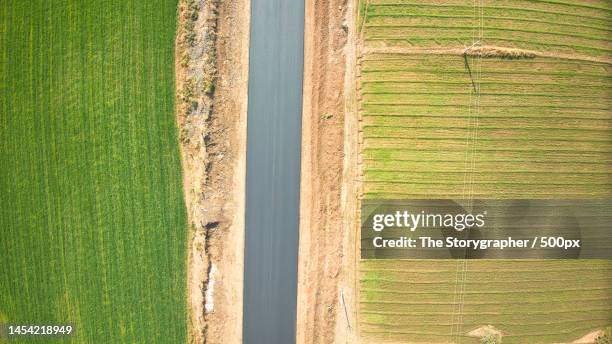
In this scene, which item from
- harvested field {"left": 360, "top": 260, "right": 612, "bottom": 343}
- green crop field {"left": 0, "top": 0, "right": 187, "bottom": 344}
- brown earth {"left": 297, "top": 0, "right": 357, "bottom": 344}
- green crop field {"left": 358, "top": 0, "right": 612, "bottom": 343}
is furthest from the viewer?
harvested field {"left": 360, "top": 260, "right": 612, "bottom": 343}

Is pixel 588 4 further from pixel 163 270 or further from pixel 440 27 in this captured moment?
pixel 163 270

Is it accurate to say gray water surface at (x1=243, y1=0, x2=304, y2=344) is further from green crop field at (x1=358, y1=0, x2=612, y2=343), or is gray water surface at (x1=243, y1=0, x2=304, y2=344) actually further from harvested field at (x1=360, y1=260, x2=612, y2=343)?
harvested field at (x1=360, y1=260, x2=612, y2=343)

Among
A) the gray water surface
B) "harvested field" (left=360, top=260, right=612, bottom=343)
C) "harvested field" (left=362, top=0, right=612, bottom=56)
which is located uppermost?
"harvested field" (left=362, top=0, right=612, bottom=56)

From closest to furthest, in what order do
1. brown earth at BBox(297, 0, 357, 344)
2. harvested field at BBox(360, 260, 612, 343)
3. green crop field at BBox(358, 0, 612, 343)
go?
brown earth at BBox(297, 0, 357, 344)
green crop field at BBox(358, 0, 612, 343)
harvested field at BBox(360, 260, 612, 343)

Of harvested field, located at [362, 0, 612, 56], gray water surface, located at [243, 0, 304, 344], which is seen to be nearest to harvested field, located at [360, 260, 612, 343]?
gray water surface, located at [243, 0, 304, 344]

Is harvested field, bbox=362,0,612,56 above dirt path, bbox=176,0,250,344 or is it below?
above

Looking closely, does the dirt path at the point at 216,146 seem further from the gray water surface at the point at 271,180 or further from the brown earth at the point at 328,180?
the brown earth at the point at 328,180

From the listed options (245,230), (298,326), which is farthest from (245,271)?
(298,326)
